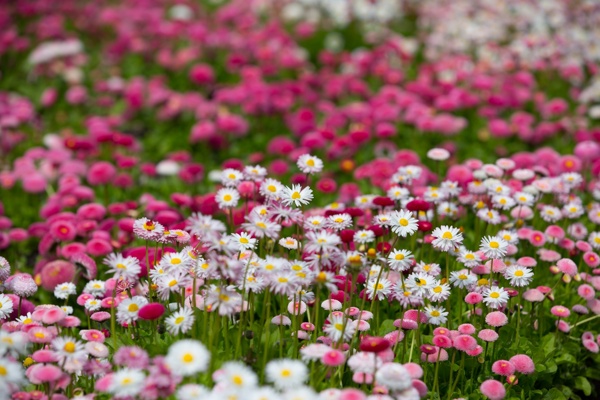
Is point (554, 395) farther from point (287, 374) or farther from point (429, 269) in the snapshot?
point (287, 374)

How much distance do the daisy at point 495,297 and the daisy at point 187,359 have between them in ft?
3.69

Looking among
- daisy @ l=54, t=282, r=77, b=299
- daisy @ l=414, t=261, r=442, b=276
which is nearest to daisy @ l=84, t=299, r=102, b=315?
daisy @ l=54, t=282, r=77, b=299

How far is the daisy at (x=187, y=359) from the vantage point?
1.71 metres

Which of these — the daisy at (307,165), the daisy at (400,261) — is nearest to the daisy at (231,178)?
the daisy at (307,165)

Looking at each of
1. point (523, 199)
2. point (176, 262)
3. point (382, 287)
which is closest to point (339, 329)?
point (382, 287)

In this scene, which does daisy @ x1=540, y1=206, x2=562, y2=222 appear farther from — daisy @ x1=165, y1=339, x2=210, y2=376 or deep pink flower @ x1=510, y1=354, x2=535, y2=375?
daisy @ x1=165, y1=339, x2=210, y2=376

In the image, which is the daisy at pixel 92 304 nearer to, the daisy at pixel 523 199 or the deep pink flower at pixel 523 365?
the deep pink flower at pixel 523 365

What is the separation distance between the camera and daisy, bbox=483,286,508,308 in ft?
7.95

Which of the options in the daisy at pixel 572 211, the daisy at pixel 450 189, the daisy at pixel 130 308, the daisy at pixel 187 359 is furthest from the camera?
the daisy at pixel 572 211

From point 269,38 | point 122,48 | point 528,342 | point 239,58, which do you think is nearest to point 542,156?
point 528,342

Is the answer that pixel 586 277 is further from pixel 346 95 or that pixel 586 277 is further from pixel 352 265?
pixel 346 95

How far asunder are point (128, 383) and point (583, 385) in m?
1.91

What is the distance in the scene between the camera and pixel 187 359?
174 cm

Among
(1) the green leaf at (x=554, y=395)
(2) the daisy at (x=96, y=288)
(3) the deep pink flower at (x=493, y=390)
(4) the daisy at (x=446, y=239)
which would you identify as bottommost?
(1) the green leaf at (x=554, y=395)
